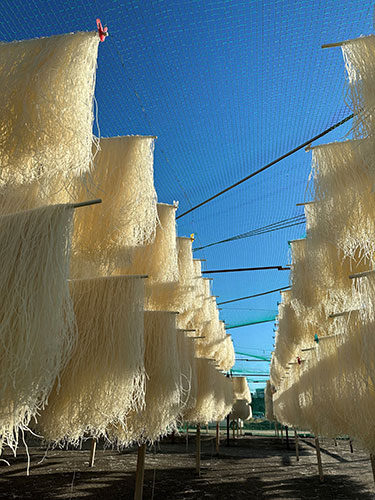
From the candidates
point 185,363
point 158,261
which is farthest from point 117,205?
point 185,363

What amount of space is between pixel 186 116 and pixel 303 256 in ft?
6.33

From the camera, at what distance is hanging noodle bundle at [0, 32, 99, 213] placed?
1658mm

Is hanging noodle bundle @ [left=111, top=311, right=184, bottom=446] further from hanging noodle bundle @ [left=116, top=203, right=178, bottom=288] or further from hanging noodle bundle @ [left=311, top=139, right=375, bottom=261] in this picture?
hanging noodle bundle @ [left=311, top=139, right=375, bottom=261]

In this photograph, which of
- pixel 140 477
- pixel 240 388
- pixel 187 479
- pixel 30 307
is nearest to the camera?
pixel 30 307

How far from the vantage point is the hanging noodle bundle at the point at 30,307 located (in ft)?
3.71

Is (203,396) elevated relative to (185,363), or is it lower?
lower

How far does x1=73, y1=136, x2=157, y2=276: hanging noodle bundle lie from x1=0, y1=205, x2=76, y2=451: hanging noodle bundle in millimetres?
793

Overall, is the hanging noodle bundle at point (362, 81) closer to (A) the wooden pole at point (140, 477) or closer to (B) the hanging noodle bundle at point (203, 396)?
(A) the wooden pole at point (140, 477)

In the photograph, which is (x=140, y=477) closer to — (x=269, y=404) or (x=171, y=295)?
(x=171, y=295)

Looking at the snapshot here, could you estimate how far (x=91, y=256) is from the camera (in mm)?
2309

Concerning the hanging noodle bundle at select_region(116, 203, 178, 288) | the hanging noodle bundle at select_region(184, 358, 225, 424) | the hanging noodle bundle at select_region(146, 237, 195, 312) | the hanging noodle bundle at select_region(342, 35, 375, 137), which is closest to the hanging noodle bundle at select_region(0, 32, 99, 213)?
the hanging noodle bundle at select_region(342, 35, 375, 137)

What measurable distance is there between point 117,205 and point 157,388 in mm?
1178

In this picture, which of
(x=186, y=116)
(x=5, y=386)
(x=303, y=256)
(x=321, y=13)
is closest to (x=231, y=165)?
(x=186, y=116)

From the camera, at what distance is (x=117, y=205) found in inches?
94.1
